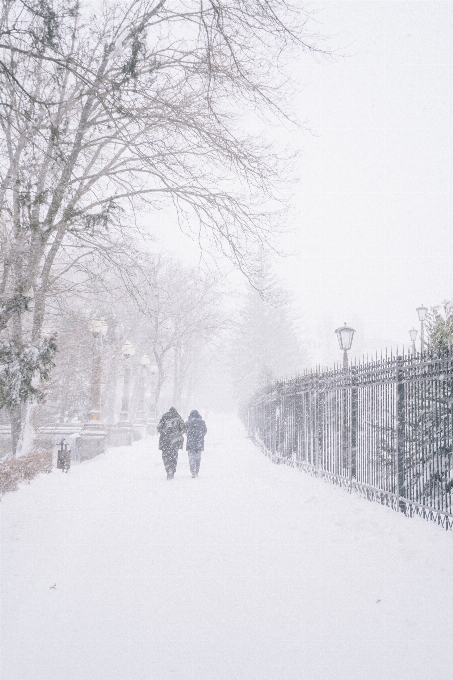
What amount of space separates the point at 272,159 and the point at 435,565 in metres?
6.31

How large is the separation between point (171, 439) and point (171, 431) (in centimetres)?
28

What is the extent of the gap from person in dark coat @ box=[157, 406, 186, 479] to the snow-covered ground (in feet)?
12.4

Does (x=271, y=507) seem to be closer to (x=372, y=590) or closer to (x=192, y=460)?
(x=372, y=590)

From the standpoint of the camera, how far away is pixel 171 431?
12.6 metres

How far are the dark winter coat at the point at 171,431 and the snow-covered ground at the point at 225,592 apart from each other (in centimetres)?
427

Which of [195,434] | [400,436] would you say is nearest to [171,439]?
[195,434]

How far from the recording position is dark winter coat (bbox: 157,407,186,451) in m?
12.3

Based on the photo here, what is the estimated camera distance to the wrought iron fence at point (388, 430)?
5574 millimetres

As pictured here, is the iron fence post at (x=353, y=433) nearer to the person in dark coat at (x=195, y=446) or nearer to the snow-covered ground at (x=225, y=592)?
the snow-covered ground at (x=225, y=592)

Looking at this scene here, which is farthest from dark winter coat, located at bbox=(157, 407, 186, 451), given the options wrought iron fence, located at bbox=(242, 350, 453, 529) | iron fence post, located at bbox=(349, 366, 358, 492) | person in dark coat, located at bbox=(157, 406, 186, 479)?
iron fence post, located at bbox=(349, 366, 358, 492)

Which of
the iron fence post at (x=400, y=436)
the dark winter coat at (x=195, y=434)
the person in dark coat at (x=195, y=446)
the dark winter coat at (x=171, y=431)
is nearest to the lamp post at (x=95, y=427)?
the dark winter coat at (x=171, y=431)

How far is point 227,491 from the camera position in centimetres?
978

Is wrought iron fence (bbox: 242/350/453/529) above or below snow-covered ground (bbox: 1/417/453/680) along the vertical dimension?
above

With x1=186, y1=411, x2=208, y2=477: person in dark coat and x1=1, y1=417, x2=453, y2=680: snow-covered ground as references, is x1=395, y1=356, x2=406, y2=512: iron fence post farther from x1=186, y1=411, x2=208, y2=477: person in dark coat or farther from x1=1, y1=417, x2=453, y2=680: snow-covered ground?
x1=186, y1=411, x2=208, y2=477: person in dark coat
